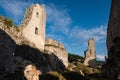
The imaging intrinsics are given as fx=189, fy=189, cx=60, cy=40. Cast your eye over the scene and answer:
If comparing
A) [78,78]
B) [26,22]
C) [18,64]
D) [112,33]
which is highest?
[26,22]

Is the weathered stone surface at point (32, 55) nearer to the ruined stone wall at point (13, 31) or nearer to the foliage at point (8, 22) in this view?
the ruined stone wall at point (13, 31)

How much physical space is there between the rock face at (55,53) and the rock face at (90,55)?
→ 57.3 feet

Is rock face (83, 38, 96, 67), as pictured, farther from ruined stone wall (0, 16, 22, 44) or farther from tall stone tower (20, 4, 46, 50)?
ruined stone wall (0, 16, 22, 44)

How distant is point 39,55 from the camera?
34406 mm

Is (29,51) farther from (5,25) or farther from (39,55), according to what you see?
(5,25)

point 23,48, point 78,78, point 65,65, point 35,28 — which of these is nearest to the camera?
point 78,78

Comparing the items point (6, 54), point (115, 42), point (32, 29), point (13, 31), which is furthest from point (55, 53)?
point (115, 42)

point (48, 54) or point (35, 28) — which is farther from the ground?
point (35, 28)

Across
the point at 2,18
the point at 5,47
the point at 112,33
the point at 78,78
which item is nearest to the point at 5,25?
the point at 2,18

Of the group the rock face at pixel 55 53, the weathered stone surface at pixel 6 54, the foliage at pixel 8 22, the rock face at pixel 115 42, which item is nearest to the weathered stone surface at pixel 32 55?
the weathered stone surface at pixel 6 54

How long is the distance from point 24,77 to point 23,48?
36.0 ft

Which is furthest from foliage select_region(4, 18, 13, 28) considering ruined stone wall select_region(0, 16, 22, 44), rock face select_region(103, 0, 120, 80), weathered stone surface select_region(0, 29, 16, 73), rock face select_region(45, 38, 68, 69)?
rock face select_region(103, 0, 120, 80)

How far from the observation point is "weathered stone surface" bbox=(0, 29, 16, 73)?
2382 cm

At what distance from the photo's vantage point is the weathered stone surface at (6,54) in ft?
78.2
